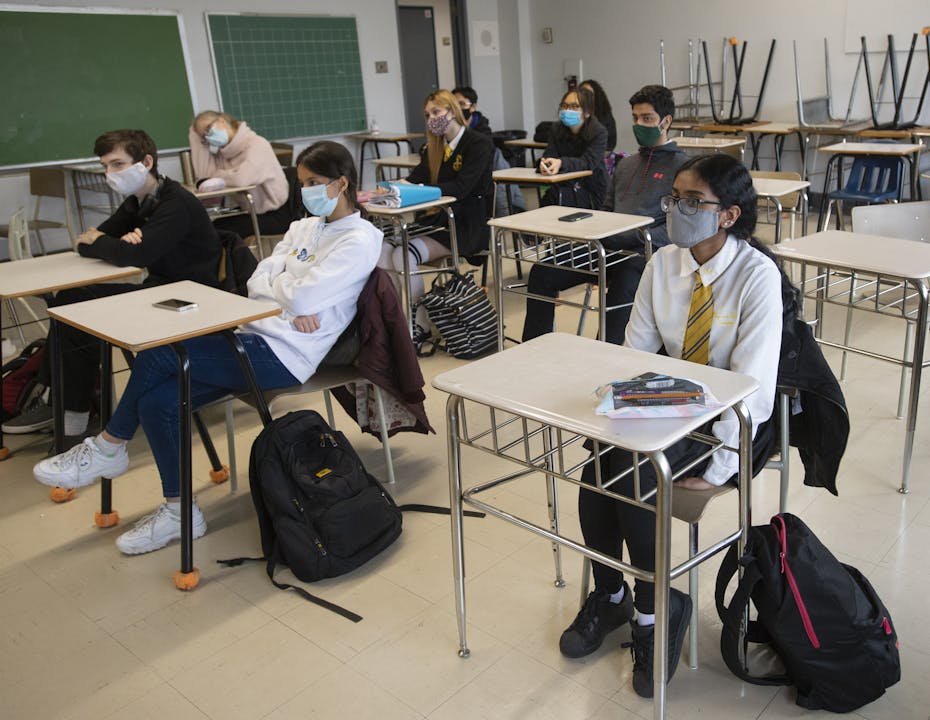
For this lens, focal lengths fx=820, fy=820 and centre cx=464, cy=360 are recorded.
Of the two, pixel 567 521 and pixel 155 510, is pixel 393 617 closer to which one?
pixel 567 521

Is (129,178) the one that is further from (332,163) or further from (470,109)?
(470,109)

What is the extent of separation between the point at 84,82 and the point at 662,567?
21.3ft

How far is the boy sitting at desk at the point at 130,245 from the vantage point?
9.60 ft

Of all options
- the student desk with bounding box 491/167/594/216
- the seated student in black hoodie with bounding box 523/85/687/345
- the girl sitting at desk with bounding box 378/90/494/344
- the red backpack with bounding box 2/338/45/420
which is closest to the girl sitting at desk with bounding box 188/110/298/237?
the girl sitting at desk with bounding box 378/90/494/344

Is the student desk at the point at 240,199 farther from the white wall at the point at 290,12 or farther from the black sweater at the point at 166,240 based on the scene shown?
the white wall at the point at 290,12

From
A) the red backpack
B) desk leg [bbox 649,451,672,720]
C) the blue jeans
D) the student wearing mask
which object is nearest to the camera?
desk leg [bbox 649,451,672,720]

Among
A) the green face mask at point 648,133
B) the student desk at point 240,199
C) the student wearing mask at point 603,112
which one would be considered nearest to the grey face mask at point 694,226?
the green face mask at point 648,133

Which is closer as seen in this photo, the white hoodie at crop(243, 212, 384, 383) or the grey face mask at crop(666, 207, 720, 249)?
the grey face mask at crop(666, 207, 720, 249)

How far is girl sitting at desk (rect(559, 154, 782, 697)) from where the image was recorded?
1.67 m

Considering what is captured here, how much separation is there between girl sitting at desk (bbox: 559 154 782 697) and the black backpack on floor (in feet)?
2.14

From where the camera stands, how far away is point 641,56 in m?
8.12

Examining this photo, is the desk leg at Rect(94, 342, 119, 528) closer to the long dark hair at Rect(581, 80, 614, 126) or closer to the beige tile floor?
the beige tile floor

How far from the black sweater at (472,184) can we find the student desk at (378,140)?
364cm

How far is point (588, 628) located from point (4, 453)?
2.36 metres
